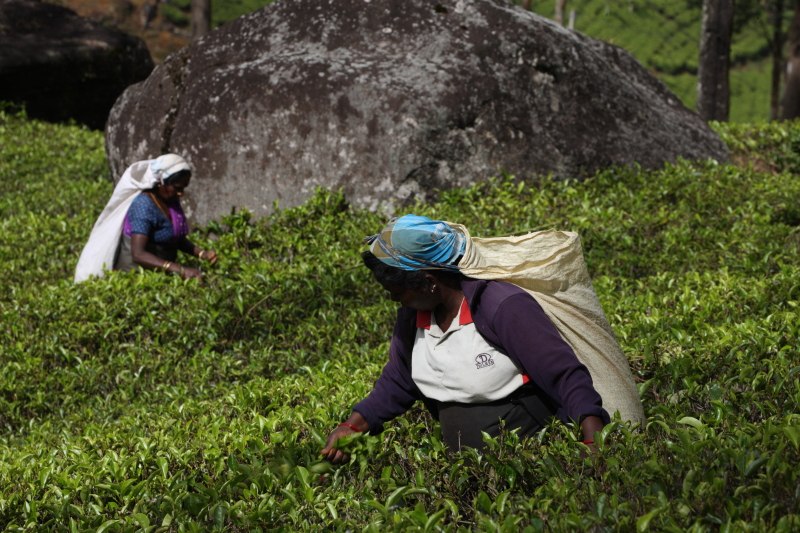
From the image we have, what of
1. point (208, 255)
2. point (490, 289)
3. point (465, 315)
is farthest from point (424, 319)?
point (208, 255)

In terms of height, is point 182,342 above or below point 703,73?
below

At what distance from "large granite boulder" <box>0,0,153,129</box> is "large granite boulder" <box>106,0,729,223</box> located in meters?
5.85

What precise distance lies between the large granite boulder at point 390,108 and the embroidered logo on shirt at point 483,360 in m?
4.14

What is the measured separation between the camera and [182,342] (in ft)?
16.2

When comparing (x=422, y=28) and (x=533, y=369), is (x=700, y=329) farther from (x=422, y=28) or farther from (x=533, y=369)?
(x=422, y=28)

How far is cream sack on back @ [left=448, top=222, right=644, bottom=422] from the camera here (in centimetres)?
256

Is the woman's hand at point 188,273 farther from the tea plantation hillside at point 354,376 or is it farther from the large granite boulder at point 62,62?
the large granite boulder at point 62,62

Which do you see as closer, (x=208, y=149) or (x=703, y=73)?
(x=208, y=149)

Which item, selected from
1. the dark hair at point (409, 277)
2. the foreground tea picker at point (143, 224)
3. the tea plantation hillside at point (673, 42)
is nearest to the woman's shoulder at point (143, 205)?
the foreground tea picker at point (143, 224)

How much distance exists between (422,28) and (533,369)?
5.51 meters

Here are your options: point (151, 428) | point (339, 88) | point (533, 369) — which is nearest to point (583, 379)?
point (533, 369)

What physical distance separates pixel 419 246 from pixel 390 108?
4.29 m

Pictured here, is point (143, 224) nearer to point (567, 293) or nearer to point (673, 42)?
point (567, 293)

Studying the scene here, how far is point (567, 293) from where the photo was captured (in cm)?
264
